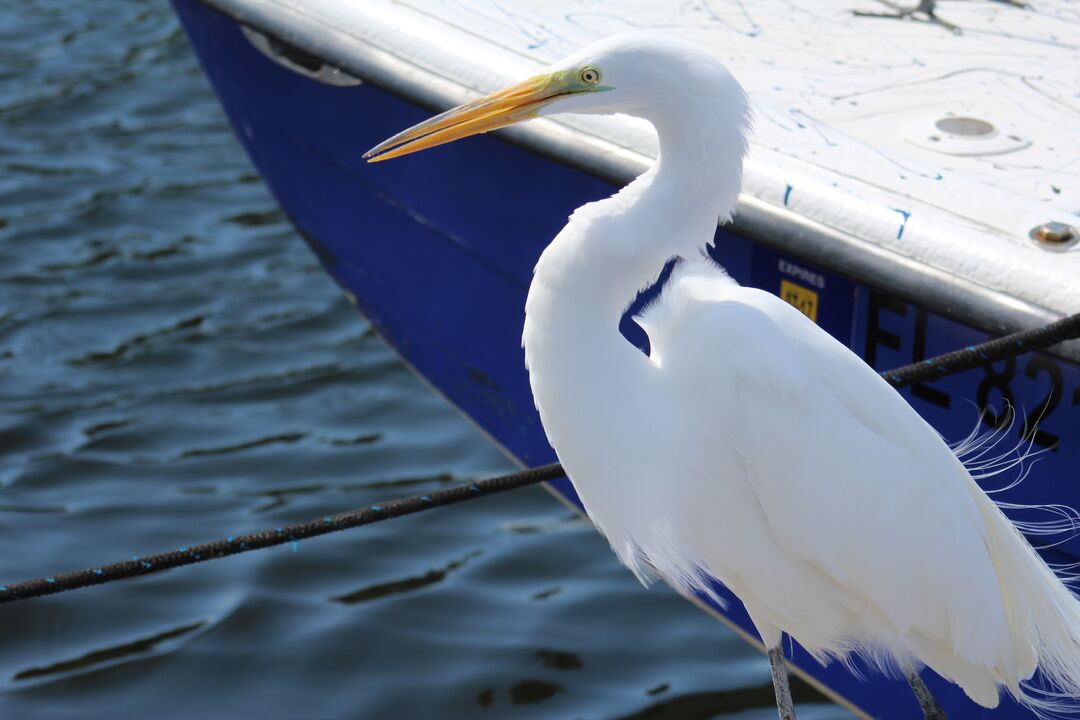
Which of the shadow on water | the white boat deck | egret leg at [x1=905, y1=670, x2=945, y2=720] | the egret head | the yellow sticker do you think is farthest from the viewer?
the shadow on water

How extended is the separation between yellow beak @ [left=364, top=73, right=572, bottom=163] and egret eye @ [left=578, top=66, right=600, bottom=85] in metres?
0.03

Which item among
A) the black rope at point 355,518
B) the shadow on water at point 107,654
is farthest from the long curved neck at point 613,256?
the shadow on water at point 107,654

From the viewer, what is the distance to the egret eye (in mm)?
1865

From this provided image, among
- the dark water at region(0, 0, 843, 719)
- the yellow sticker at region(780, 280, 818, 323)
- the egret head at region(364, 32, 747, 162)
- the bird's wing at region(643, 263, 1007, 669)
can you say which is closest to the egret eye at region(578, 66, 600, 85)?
the egret head at region(364, 32, 747, 162)

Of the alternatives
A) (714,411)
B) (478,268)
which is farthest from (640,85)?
(478,268)

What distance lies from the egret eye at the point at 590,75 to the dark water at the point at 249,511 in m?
1.78

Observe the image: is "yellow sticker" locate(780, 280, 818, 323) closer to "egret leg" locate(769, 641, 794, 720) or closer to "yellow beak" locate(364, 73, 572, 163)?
"egret leg" locate(769, 641, 794, 720)

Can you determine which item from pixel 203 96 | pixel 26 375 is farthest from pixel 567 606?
pixel 203 96

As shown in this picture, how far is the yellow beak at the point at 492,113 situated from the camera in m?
1.89

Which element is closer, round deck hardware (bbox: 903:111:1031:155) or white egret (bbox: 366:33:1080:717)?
white egret (bbox: 366:33:1080:717)

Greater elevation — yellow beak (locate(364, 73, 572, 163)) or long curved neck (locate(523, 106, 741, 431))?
yellow beak (locate(364, 73, 572, 163))

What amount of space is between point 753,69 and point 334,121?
1.12 metres

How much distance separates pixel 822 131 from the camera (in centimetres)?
267

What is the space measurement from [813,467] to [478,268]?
1568 mm
